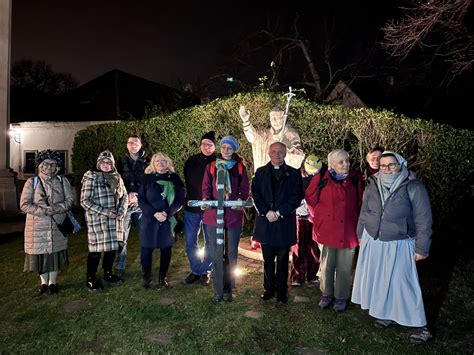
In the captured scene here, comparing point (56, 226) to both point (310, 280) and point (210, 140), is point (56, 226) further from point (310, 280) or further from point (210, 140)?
point (310, 280)

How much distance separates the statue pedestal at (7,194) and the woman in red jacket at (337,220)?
949 centimetres

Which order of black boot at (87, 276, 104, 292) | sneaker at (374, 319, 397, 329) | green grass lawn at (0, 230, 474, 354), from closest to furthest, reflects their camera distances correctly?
green grass lawn at (0, 230, 474, 354) < sneaker at (374, 319, 397, 329) < black boot at (87, 276, 104, 292)

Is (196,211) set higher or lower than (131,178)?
lower

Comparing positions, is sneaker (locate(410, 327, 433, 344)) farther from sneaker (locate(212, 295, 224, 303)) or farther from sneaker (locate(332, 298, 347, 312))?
sneaker (locate(212, 295, 224, 303))

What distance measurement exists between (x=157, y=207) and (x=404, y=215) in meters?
2.83

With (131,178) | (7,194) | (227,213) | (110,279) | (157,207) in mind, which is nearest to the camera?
(227,213)

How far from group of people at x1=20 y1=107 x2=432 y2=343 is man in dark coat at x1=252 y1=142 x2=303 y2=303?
0.04ft


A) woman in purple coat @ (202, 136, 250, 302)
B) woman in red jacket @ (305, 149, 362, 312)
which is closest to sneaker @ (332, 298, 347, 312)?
Result: woman in red jacket @ (305, 149, 362, 312)

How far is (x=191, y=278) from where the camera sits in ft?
17.8

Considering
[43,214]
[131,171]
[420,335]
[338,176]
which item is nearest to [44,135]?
[131,171]

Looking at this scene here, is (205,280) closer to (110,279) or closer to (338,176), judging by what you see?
(110,279)

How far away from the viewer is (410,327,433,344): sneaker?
3734 mm

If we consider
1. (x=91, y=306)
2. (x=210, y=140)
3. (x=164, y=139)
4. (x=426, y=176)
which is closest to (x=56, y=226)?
(x=91, y=306)

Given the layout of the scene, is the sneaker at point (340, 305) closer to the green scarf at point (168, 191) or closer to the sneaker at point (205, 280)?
the sneaker at point (205, 280)
